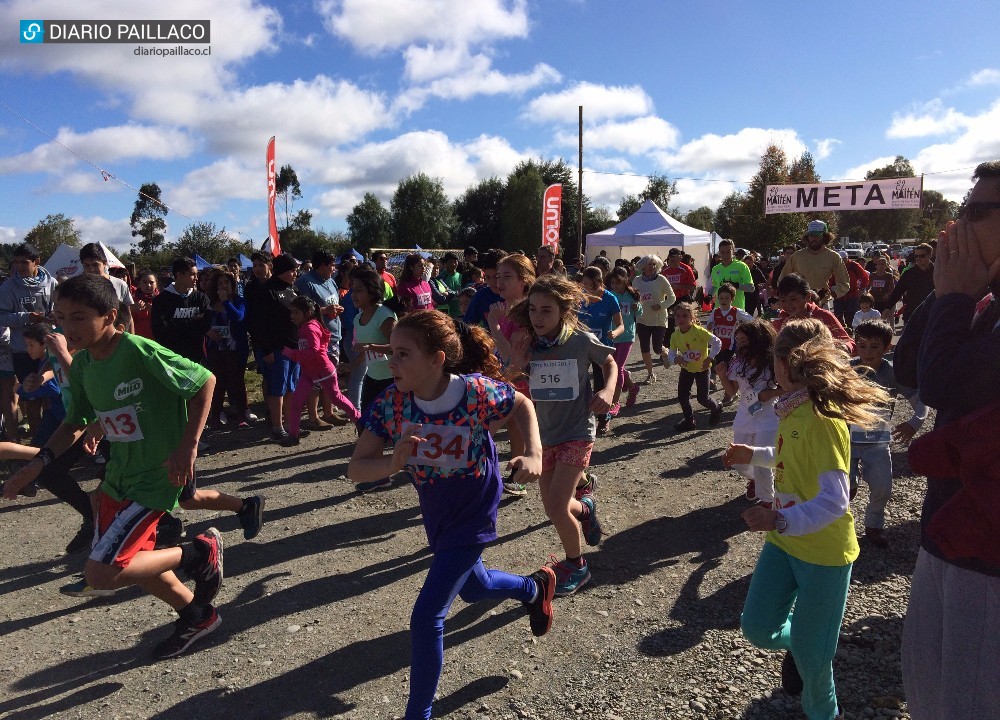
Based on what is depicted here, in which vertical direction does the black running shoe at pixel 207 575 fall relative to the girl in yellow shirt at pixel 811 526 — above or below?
below

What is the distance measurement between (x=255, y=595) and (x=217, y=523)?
136 centimetres

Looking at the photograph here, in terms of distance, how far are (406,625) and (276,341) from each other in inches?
184

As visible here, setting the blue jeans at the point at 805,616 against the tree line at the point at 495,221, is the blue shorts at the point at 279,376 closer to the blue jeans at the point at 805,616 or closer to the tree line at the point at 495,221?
the blue jeans at the point at 805,616

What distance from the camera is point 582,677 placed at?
3096 millimetres

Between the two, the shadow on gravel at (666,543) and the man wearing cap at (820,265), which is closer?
the shadow on gravel at (666,543)

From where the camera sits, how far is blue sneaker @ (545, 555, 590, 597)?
3.89m

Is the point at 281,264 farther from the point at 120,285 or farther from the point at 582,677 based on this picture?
Result: the point at 582,677

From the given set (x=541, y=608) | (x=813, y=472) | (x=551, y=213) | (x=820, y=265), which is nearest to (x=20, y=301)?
(x=541, y=608)

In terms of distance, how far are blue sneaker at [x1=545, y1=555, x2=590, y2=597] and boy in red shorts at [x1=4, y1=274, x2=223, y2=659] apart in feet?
6.30

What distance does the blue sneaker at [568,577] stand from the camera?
3.89 m

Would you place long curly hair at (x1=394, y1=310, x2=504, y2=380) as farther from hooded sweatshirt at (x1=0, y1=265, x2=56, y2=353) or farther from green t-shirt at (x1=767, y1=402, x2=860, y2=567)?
hooded sweatshirt at (x1=0, y1=265, x2=56, y2=353)

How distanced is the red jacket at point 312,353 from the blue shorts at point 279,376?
0.15 m

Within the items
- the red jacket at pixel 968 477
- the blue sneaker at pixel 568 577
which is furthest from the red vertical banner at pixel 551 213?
the red jacket at pixel 968 477

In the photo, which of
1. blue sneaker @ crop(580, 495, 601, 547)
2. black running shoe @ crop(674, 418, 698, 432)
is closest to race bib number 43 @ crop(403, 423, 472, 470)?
blue sneaker @ crop(580, 495, 601, 547)
